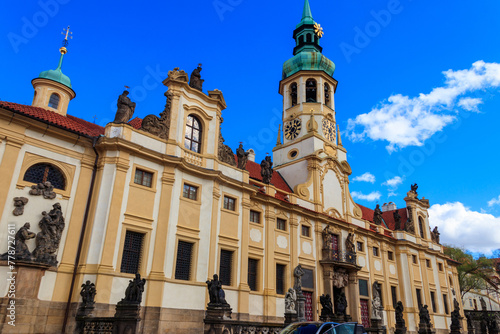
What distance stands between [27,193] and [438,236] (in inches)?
1668

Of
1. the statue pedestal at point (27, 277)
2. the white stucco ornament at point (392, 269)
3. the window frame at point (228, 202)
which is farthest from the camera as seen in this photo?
the white stucco ornament at point (392, 269)

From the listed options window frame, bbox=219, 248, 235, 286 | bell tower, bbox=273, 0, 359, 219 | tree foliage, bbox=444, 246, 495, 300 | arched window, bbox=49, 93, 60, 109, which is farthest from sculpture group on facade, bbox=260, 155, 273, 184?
tree foliage, bbox=444, 246, 495, 300

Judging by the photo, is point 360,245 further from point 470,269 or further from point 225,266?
point 470,269

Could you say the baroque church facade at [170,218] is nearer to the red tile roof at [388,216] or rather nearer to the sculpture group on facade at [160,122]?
the sculpture group on facade at [160,122]

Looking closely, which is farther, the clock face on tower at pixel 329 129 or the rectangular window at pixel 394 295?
the clock face on tower at pixel 329 129

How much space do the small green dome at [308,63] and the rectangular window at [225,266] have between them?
2151 centimetres

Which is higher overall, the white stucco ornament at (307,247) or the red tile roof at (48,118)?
the red tile roof at (48,118)

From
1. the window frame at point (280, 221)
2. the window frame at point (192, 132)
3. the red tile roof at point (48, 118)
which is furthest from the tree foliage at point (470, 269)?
the red tile roof at point (48, 118)

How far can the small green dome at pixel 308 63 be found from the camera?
37188 millimetres

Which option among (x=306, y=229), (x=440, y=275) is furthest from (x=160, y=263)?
(x=440, y=275)

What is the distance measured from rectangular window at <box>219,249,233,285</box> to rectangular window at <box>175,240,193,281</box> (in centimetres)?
216

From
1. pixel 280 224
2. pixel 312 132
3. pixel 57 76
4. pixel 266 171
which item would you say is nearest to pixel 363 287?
pixel 280 224

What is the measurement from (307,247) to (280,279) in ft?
11.4

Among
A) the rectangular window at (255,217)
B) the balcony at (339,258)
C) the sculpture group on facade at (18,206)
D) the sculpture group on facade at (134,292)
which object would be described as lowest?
the sculpture group on facade at (134,292)
